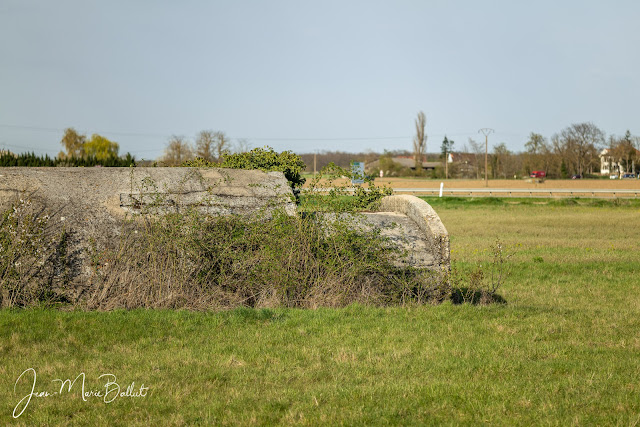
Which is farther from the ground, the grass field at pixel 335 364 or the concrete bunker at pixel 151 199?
the concrete bunker at pixel 151 199

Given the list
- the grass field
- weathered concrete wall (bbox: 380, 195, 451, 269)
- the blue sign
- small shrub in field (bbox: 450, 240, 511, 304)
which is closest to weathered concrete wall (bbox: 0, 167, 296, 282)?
the blue sign

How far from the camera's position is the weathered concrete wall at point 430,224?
8.82m

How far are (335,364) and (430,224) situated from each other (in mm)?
4133

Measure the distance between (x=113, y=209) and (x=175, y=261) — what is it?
1.38m

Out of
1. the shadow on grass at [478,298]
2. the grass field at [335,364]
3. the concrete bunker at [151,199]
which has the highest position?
the concrete bunker at [151,199]

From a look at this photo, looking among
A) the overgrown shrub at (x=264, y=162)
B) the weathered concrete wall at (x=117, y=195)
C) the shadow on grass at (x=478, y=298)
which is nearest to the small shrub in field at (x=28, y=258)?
the weathered concrete wall at (x=117, y=195)

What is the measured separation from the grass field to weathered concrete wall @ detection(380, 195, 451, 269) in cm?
124

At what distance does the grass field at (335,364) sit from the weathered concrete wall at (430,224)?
124 centimetres

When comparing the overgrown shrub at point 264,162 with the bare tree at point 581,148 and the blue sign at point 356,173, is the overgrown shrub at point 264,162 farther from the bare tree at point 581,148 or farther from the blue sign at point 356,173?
the bare tree at point 581,148

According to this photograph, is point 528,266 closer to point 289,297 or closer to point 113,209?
point 289,297

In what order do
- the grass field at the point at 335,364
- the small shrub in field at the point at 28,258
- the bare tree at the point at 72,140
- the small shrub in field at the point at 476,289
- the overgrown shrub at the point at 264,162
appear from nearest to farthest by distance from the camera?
the grass field at the point at 335,364 → the small shrub in field at the point at 28,258 → the small shrub in field at the point at 476,289 → the overgrown shrub at the point at 264,162 → the bare tree at the point at 72,140

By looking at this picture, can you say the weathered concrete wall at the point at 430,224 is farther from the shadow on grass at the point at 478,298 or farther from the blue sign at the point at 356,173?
the blue sign at the point at 356,173

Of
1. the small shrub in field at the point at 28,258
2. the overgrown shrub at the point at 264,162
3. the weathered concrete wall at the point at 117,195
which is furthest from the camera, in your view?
the overgrown shrub at the point at 264,162

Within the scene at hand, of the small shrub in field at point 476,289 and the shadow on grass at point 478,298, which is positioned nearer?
the small shrub in field at point 476,289
